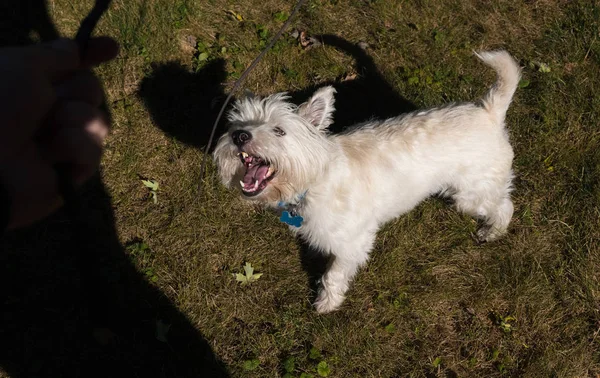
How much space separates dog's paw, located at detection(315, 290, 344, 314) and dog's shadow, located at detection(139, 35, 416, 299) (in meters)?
2.11

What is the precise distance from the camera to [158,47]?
5.72 metres

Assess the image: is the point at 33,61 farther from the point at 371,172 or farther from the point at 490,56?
the point at 490,56

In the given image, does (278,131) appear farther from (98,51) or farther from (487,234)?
(487,234)

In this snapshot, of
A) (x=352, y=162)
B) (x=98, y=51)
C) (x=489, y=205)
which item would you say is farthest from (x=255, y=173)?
(x=489, y=205)

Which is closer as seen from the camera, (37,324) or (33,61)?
(33,61)

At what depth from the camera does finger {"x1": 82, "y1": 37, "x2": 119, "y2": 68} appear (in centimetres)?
157

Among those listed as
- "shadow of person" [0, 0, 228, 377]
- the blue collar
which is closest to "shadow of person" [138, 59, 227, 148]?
"shadow of person" [0, 0, 228, 377]

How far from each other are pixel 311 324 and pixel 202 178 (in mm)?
2005

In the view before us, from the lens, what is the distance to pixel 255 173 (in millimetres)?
3674

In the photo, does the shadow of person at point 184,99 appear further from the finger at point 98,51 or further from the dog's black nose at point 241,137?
the finger at point 98,51

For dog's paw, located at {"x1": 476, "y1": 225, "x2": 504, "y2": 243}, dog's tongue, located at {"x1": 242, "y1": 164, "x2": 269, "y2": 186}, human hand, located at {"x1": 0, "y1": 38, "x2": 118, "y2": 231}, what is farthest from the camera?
dog's paw, located at {"x1": 476, "y1": 225, "x2": 504, "y2": 243}

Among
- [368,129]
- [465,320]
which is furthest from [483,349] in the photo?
[368,129]

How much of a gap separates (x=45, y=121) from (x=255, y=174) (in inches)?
88.2

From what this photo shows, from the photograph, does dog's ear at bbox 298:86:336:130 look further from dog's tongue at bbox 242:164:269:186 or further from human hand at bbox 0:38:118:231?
human hand at bbox 0:38:118:231
